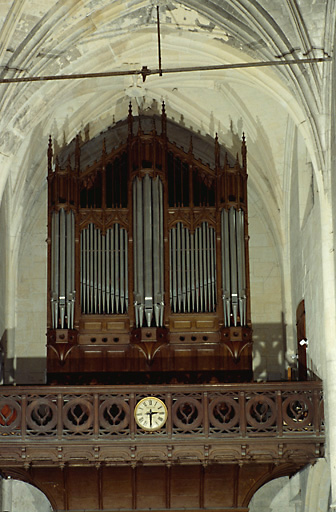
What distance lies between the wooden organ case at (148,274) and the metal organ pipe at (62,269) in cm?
2

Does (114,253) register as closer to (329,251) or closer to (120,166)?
(120,166)

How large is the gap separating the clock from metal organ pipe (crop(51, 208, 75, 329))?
2.73 metres

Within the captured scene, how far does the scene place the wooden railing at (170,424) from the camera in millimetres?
16750

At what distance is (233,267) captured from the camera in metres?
A: 19.4

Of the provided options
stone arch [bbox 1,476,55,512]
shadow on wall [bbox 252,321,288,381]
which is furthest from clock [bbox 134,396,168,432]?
shadow on wall [bbox 252,321,288,381]

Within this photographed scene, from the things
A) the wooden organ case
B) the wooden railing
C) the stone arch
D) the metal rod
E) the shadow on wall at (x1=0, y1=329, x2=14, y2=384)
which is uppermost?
the metal rod

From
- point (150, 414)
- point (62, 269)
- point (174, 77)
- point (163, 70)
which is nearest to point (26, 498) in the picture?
point (62, 269)

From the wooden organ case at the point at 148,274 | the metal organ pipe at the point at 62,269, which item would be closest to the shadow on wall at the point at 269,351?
the wooden organ case at the point at 148,274

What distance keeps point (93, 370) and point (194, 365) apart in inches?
72.1

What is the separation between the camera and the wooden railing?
16.8 m

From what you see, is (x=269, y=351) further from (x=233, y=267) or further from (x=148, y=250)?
(x=148, y=250)

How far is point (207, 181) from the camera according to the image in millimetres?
20172

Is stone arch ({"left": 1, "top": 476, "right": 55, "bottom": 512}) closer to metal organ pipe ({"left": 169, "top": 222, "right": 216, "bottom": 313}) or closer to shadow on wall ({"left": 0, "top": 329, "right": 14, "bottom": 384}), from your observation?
shadow on wall ({"left": 0, "top": 329, "right": 14, "bottom": 384})

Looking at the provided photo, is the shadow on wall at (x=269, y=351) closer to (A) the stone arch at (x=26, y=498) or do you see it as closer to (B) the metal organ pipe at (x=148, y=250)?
(B) the metal organ pipe at (x=148, y=250)
